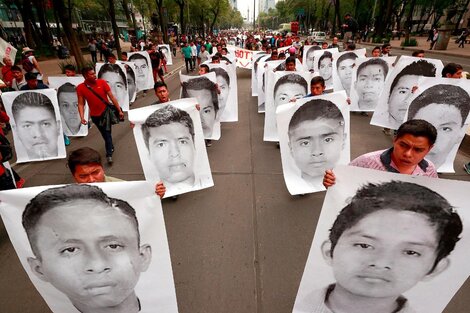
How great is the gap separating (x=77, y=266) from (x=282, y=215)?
245 centimetres

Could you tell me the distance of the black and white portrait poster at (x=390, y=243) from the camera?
169cm

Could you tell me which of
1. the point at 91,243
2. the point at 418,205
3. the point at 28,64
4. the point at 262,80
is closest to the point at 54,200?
the point at 91,243

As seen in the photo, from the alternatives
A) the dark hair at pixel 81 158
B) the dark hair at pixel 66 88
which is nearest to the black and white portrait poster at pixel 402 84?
the dark hair at pixel 81 158

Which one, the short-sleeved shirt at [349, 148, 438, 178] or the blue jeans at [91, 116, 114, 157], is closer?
the short-sleeved shirt at [349, 148, 438, 178]

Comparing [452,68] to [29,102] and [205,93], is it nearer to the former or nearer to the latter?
[205,93]

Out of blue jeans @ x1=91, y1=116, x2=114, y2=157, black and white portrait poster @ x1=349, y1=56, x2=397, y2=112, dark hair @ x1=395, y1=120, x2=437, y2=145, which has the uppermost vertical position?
dark hair @ x1=395, y1=120, x2=437, y2=145

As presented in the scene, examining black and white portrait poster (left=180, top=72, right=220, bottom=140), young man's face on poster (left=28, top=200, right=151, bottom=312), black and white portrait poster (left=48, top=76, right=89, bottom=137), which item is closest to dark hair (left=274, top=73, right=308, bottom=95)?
black and white portrait poster (left=180, top=72, right=220, bottom=140)

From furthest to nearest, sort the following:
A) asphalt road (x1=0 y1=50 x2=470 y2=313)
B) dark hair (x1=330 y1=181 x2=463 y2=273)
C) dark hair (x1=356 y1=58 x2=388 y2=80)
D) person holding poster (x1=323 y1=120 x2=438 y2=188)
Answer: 1. dark hair (x1=356 y1=58 x2=388 y2=80)
2. asphalt road (x1=0 y1=50 x2=470 y2=313)
3. person holding poster (x1=323 y1=120 x2=438 y2=188)
4. dark hair (x1=330 y1=181 x2=463 y2=273)

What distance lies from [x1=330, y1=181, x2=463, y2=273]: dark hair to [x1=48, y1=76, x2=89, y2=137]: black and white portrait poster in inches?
254

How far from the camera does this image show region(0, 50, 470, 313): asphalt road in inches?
101

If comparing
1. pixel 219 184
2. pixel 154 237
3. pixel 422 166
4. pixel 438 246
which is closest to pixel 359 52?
pixel 219 184

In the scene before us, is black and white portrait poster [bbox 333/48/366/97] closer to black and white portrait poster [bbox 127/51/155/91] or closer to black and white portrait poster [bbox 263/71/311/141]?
black and white portrait poster [bbox 263/71/311/141]

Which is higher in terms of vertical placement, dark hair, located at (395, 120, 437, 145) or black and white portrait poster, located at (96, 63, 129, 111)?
dark hair, located at (395, 120, 437, 145)

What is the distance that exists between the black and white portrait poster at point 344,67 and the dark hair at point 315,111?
5.10 metres
